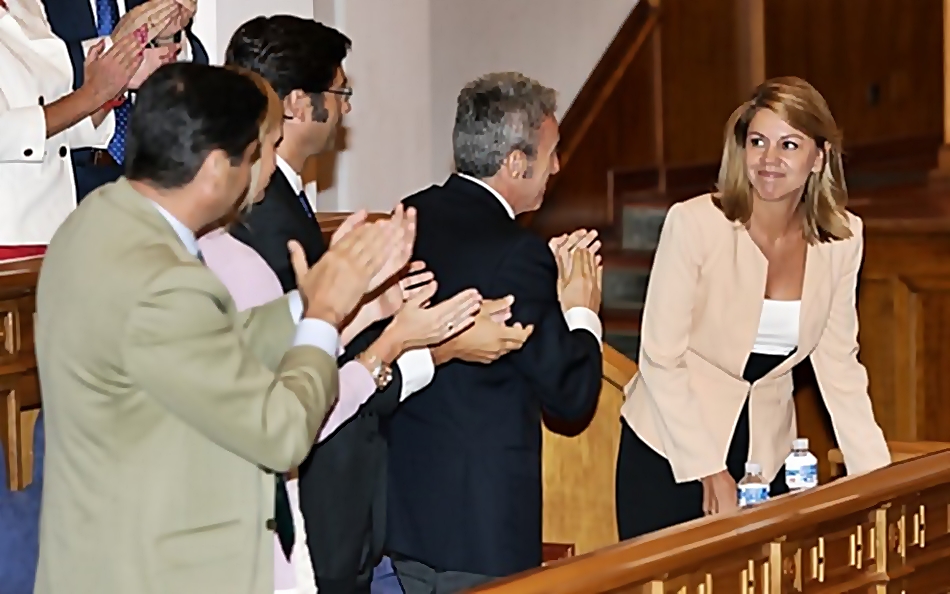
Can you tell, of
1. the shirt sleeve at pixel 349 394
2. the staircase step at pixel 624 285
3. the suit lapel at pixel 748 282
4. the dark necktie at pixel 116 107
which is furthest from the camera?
the staircase step at pixel 624 285

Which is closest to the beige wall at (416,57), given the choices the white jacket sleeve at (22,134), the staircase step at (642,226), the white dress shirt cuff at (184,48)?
the staircase step at (642,226)

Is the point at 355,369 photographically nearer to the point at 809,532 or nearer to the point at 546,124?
the point at 546,124

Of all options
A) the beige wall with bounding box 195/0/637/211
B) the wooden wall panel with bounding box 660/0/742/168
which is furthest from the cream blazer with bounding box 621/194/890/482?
the wooden wall panel with bounding box 660/0/742/168

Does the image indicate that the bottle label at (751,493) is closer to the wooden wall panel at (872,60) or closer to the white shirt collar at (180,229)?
the white shirt collar at (180,229)

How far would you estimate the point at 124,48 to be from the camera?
3.65m

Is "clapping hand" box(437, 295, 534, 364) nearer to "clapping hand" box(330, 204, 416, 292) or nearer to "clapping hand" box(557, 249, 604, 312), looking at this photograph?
"clapping hand" box(557, 249, 604, 312)

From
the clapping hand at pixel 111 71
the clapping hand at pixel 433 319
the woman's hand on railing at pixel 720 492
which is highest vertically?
the clapping hand at pixel 111 71

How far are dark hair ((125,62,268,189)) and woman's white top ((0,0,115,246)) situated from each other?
115 centimetres

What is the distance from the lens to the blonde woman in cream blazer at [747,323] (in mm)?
3977

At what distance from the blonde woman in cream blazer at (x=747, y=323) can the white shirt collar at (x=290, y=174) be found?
1.14 meters

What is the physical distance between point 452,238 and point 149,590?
1.17 m

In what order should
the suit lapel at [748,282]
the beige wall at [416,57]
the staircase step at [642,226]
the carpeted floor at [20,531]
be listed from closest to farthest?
the carpeted floor at [20,531], the suit lapel at [748,282], the beige wall at [416,57], the staircase step at [642,226]

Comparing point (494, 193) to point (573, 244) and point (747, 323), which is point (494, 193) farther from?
point (747, 323)

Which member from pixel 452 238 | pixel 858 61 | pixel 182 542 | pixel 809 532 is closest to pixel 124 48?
pixel 452 238
